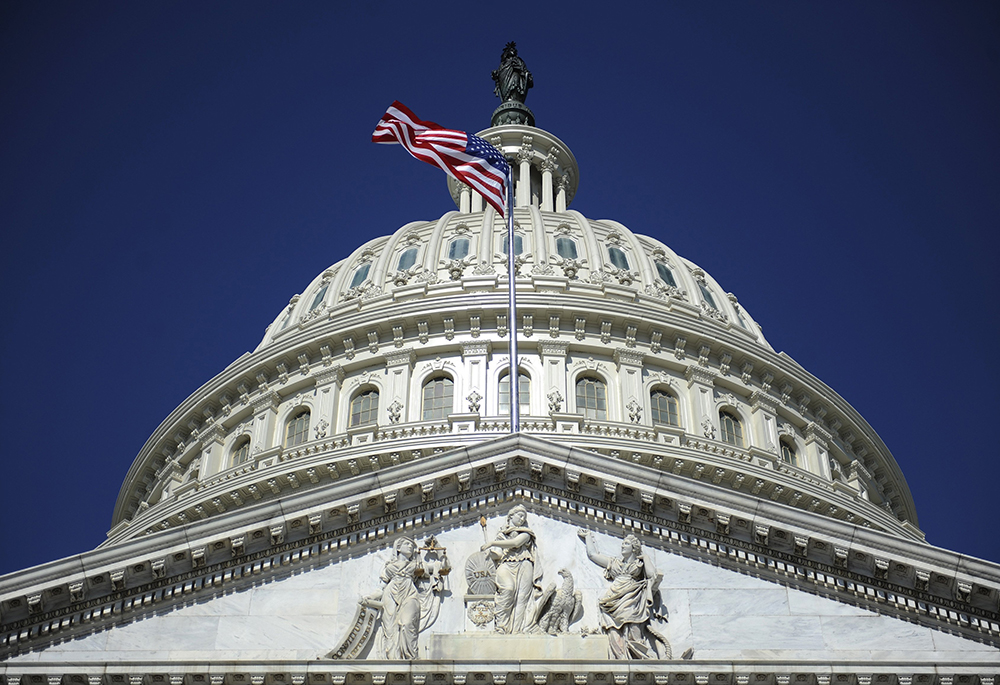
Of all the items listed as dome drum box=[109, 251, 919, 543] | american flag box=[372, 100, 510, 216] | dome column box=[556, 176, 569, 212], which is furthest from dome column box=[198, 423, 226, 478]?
dome column box=[556, 176, 569, 212]

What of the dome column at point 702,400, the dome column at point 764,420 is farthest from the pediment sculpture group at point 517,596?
the dome column at point 764,420

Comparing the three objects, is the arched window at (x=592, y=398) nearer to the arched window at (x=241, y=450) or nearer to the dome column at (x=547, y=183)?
the arched window at (x=241, y=450)

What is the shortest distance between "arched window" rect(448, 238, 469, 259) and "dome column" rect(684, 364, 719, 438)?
11.7 m

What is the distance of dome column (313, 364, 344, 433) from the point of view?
2143 inches

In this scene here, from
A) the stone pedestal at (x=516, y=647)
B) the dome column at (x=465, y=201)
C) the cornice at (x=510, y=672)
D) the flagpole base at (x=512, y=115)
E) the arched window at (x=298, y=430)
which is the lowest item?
the cornice at (x=510, y=672)

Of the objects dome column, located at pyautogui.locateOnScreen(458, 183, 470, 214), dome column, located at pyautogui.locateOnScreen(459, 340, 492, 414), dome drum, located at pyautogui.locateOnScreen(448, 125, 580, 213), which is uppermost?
dome drum, located at pyautogui.locateOnScreen(448, 125, 580, 213)

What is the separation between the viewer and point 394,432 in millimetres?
51094

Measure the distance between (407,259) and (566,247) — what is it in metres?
6.99

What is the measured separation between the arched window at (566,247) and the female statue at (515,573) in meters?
36.5

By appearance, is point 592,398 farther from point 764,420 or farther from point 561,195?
point 561,195

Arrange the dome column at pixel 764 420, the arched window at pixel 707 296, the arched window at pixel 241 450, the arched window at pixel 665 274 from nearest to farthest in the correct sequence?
1. the dome column at pixel 764 420
2. the arched window at pixel 241 450
3. the arched window at pixel 665 274
4. the arched window at pixel 707 296

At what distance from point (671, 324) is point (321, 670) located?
3493 centimetres

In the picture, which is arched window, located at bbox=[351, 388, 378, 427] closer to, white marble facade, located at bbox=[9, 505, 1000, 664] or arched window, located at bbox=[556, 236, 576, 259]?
arched window, located at bbox=[556, 236, 576, 259]

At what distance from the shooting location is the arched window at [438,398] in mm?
53438
